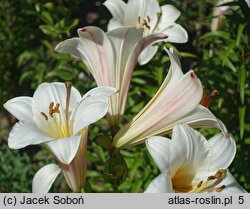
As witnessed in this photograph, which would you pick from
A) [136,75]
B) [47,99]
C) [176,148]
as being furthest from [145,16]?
[176,148]

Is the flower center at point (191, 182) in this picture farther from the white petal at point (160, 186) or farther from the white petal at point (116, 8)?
the white petal at point (116, 8)

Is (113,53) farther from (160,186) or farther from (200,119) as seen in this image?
(160,186)

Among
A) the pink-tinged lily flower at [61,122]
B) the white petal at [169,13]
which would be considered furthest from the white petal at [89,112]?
the white petal at [169,13]

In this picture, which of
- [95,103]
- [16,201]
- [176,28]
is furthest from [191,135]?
[176,28]

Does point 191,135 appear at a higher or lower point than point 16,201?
higher

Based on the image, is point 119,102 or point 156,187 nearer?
point 156,187

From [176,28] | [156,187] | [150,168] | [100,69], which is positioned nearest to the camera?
[156,187]

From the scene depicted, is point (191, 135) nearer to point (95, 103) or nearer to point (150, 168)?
point (95, 103)
